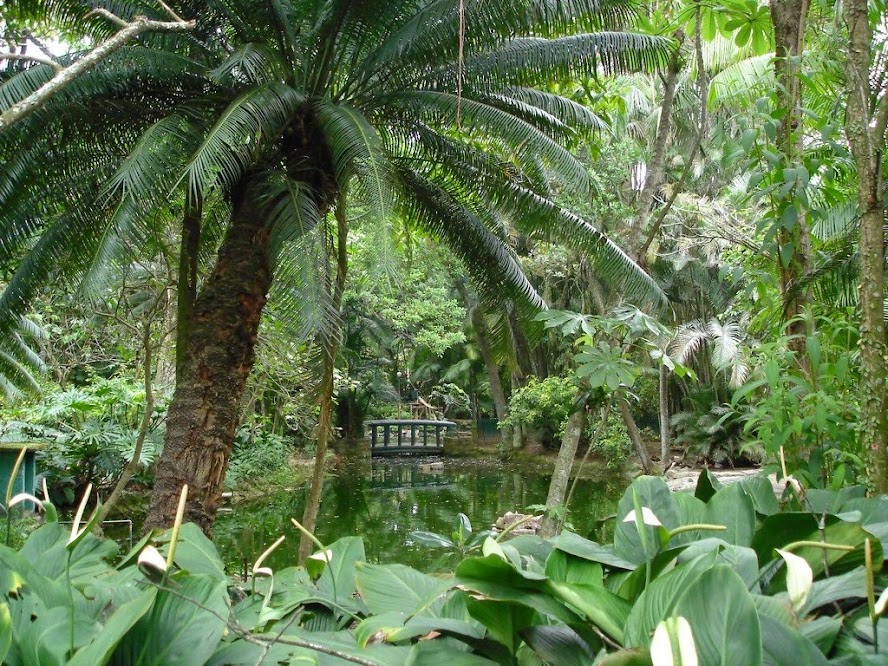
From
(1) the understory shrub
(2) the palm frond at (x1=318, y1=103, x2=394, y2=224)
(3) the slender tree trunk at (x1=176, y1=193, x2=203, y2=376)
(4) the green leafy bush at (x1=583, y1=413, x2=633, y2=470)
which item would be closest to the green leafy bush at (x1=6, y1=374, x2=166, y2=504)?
(3) the slender tree trunk at (x1=176, y1=193, x2=203, y2=376)

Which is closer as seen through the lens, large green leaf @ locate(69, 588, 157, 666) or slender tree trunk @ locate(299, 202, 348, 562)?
large green leaf @ locate(69, 588, 157, 666)

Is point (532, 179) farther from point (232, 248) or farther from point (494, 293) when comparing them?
point (232, 248)

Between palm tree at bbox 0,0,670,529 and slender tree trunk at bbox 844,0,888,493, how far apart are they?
10.4 ft

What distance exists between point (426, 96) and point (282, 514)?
11.4 m

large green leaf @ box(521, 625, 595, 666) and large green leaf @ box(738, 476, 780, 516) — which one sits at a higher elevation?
large green leaf @ box(738, 476, 780, 516)

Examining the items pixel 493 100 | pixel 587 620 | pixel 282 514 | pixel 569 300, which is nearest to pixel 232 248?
pixel 493 100

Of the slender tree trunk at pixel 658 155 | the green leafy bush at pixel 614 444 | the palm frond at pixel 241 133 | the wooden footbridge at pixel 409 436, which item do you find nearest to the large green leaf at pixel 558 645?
the palm frond at pixel 241 133

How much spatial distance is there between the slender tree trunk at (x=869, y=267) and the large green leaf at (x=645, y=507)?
838 millimetres

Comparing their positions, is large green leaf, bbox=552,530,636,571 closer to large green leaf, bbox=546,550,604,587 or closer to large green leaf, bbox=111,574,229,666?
large green leaf, bbox=546,550,604,587

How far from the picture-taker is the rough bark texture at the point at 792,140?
9.04 ft

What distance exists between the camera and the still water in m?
12.2

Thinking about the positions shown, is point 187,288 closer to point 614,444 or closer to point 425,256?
point 425,256

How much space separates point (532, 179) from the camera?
7598 millimetres

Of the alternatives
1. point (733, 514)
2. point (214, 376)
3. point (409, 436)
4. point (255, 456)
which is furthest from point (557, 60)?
point (409, 436)
